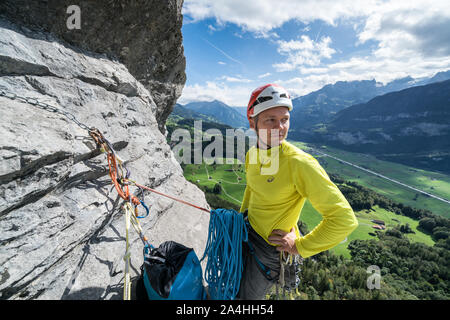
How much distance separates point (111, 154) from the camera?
4.12m

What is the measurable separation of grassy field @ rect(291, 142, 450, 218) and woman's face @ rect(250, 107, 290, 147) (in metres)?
128

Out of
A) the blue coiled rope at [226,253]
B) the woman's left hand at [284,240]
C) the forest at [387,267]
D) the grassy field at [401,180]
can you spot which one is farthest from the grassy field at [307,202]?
the woman's left hand at [284,240]

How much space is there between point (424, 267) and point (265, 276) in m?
87.1

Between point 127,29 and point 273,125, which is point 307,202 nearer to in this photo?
point 127,29

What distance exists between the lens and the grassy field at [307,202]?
6626 cm

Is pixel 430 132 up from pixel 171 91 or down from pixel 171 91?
up

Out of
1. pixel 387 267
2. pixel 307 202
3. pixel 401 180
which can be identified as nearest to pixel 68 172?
pixel 387 267

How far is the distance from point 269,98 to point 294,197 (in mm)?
1391

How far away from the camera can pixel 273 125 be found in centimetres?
267

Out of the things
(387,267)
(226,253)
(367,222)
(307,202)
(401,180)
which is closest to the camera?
(226,253)

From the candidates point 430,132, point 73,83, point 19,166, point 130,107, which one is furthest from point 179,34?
point 430,132

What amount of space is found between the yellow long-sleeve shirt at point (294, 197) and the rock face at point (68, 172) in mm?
2445

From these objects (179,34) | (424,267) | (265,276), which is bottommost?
(424,267)
